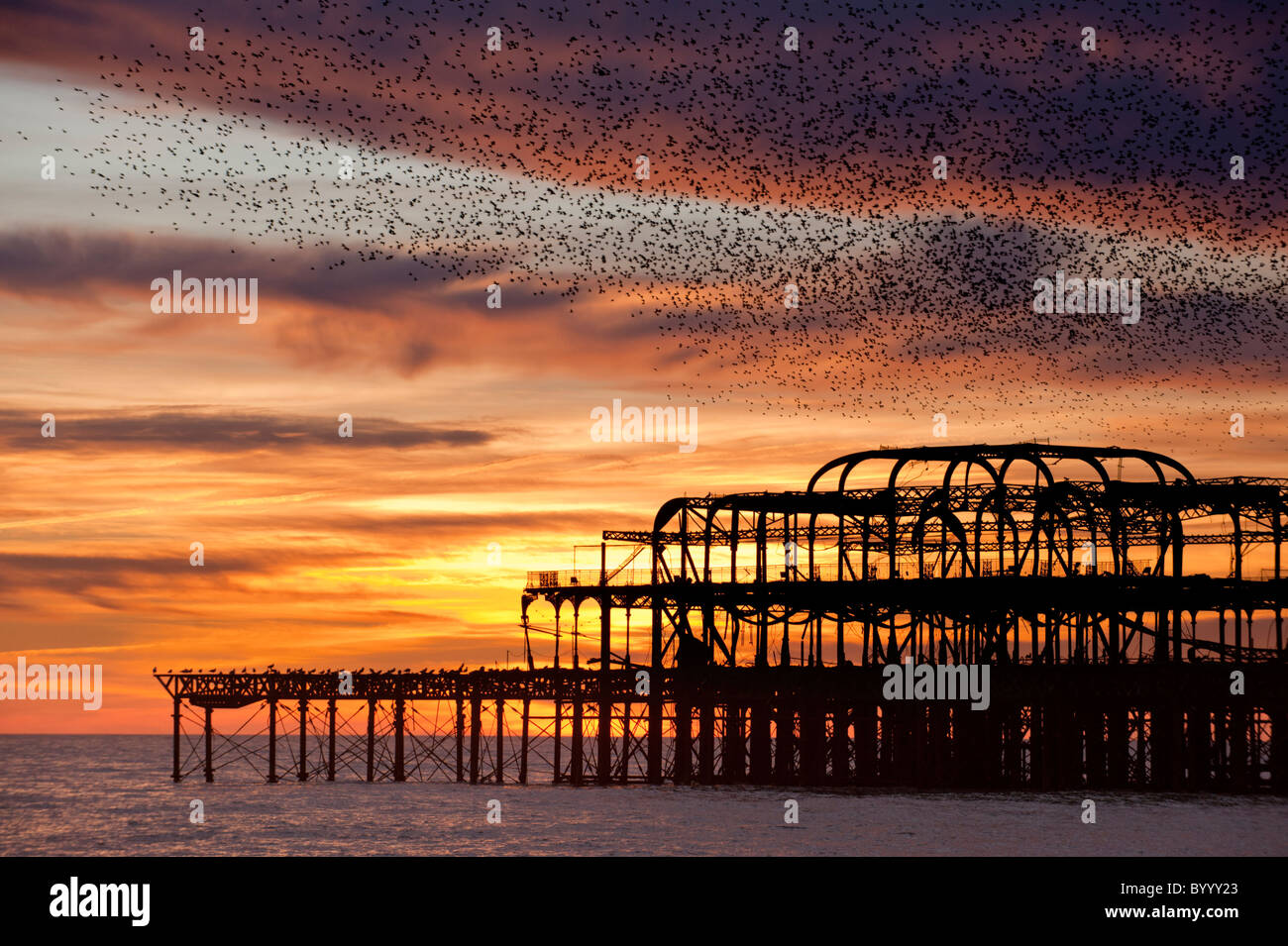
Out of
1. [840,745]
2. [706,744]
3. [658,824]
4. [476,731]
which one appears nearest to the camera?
[658,824]

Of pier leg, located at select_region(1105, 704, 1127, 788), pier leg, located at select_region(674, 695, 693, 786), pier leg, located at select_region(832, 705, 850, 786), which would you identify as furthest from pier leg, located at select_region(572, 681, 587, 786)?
pier leg, located at select_region(1105, 704, 1127, 788)

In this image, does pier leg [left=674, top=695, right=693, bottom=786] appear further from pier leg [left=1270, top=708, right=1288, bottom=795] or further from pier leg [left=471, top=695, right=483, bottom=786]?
pier leg [left=1270, top=708, right=1288, bottom=795]

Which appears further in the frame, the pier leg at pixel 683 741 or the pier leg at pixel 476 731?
the pier leg at pixel 476 731

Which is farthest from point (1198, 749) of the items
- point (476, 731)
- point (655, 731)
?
point (476, 731)

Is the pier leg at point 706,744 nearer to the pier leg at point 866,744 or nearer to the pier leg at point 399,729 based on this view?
the pier leg at point 866,744

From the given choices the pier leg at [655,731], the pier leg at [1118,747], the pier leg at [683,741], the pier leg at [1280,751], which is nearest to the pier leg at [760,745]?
the pier leg at [683,741]

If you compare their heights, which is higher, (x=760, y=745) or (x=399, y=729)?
(x=760, y=745)

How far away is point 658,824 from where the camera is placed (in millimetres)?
62188

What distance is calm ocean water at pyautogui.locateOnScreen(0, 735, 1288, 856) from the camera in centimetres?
5425

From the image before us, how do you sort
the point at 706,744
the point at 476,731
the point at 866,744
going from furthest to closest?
the point at 476,731
the point at 706,744
the point at 866,744

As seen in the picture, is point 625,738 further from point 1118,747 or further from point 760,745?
point 1118,747

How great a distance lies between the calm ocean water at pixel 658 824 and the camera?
54250 millimetres
